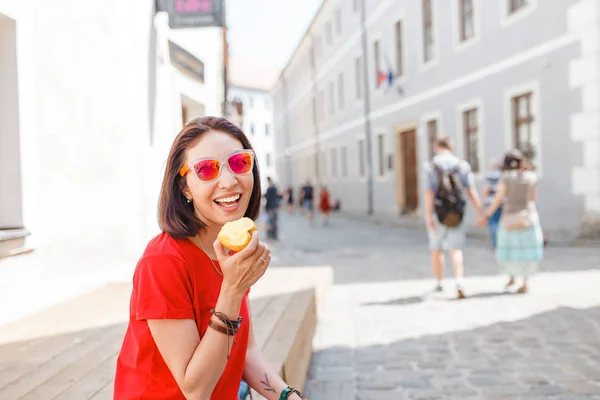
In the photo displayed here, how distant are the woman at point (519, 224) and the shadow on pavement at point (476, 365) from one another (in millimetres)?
1566

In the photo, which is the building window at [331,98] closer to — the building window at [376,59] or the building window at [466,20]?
the building window at [376,59]

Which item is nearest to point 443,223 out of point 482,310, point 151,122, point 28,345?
point 482,310

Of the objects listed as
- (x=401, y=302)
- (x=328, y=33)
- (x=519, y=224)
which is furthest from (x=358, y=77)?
(x=401, y=302)

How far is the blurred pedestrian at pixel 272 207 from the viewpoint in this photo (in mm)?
16516

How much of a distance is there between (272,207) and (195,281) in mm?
15053

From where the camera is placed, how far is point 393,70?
2316cm

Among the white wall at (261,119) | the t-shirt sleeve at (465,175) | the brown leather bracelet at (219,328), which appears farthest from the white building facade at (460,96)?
the white wall at (261,119)

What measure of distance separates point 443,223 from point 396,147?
644 inches

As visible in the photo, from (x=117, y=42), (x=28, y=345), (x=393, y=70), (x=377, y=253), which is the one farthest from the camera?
(x=393, y=70)

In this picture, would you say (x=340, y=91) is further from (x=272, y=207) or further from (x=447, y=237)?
(x=447, y=237)

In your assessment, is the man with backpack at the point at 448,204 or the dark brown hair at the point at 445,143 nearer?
the man with backpack at the point at 448,204

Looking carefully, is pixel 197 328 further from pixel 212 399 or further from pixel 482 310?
pixel 482 310

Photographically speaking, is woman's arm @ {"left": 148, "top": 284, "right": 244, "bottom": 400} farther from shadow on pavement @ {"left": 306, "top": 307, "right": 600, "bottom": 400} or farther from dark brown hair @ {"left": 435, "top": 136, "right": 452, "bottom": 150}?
dark brown hair @ {"left": 435, "top": 136, "right": 452, "bottom": 150}

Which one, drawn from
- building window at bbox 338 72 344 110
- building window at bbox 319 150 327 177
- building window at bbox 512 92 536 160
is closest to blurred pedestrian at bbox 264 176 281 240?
building window at bbox 512 92 536 160
